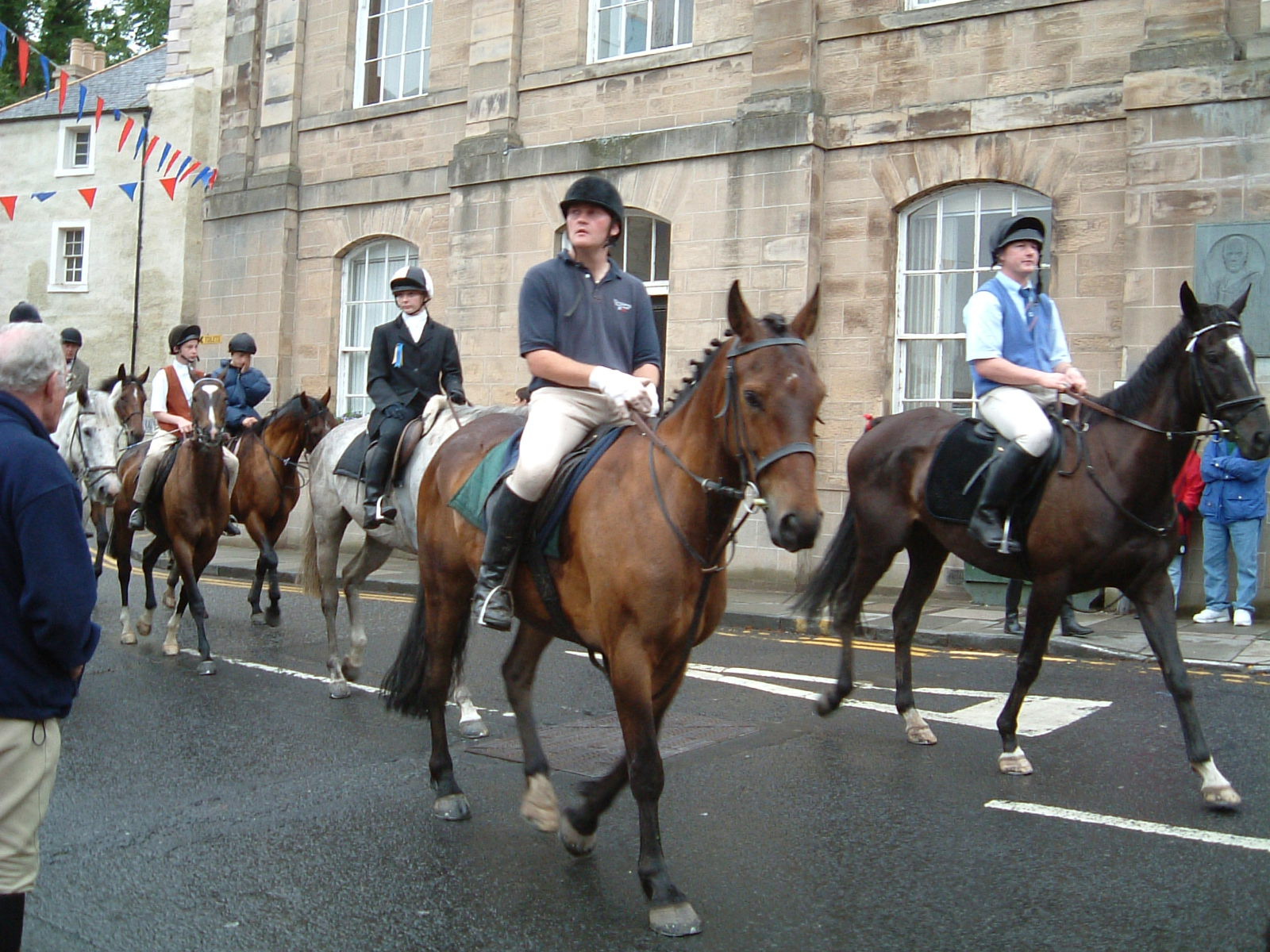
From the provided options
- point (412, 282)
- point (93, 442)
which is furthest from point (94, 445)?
point (412, 282)

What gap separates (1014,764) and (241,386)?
9.98 meters

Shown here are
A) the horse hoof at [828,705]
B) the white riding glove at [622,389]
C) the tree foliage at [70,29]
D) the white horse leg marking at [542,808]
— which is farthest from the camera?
the tree foliage at [70,29]

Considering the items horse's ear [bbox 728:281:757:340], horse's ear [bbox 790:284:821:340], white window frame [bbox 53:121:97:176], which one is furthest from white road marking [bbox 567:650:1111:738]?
white window frame [bbox 53:121:97:176]

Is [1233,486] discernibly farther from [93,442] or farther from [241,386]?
[241,386]

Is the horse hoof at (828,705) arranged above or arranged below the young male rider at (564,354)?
below

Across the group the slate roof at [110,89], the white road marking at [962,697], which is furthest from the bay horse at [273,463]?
the slate roof at [110,89]

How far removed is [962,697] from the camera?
792 cm

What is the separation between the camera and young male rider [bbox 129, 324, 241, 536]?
9.81 m

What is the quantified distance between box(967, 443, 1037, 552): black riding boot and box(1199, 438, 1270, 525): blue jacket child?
553 centimetres

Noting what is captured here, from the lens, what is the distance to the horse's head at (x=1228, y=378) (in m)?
5.83

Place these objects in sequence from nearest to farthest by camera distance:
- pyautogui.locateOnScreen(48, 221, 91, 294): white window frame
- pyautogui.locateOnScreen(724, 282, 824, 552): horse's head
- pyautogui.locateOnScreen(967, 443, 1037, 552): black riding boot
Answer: pyautogui.locateOnScreen(724, 282, 824, 552): horse's head → pyautogui.locateOnScreen(967, 443, 1037, 552): black riding boot → pyautogui.locateOnScreen(48, 221, 91, 294): white window frame

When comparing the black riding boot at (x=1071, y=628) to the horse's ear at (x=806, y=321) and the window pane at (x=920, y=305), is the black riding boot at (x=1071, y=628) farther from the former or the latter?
the horse's ear at (x=806, y=321)

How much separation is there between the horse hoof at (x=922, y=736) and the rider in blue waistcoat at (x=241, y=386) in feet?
26.2

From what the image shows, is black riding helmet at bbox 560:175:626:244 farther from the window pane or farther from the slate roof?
the slate roof
